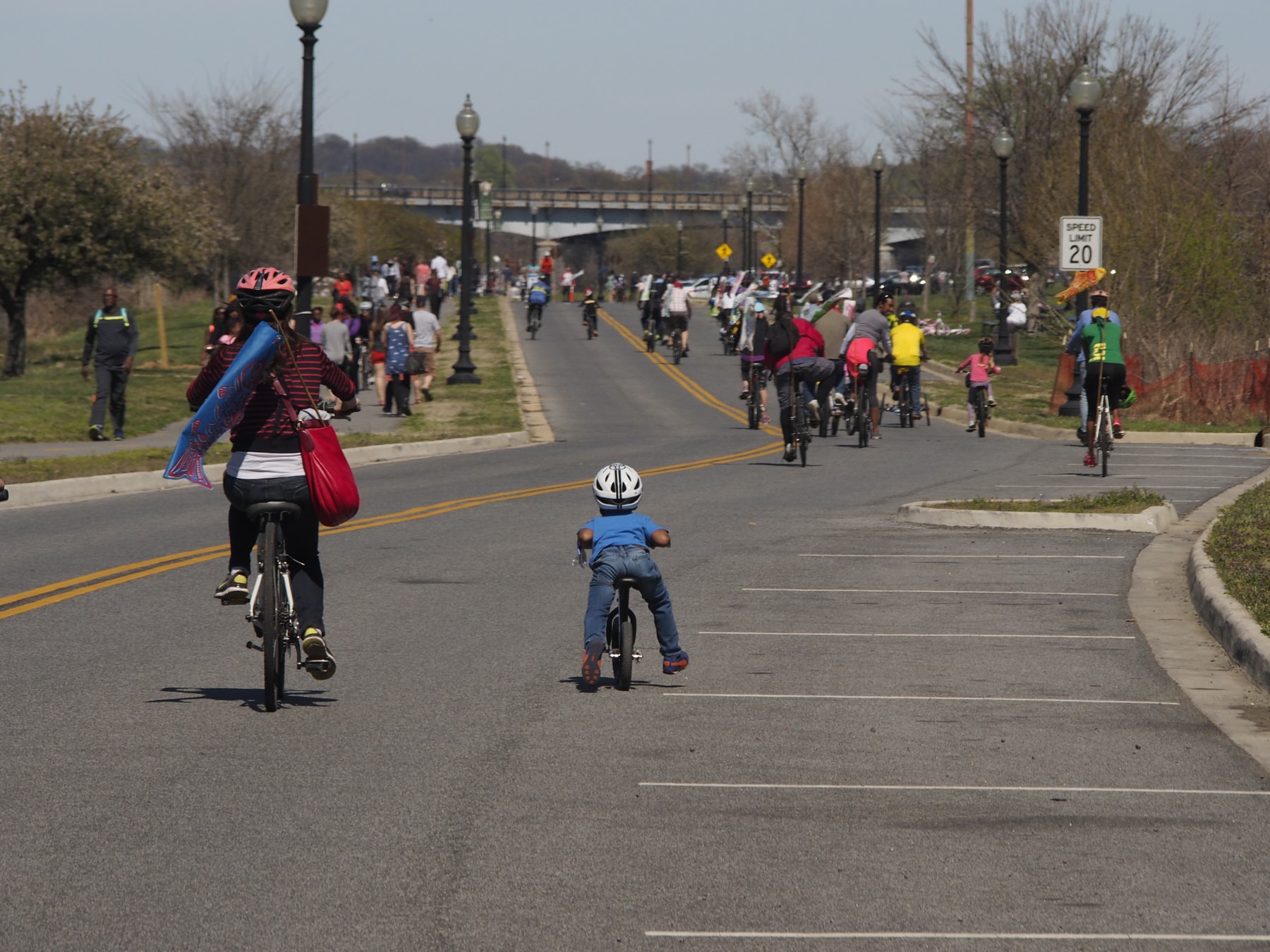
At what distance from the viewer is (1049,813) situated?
6.20 meters

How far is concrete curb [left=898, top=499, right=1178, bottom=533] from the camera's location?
15117mm

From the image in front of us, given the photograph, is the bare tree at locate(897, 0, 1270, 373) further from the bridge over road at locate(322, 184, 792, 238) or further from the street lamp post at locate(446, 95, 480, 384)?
the bridge over road at locate(322, 184, 792, 238)

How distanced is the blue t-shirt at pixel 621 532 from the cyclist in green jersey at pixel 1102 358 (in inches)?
478

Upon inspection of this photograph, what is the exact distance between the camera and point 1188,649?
32.2 feet

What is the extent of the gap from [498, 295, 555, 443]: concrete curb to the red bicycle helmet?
19297 millimetres

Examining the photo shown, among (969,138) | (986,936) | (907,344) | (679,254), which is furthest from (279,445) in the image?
(679,254)

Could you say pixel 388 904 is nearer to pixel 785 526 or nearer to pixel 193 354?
pixel 785 526

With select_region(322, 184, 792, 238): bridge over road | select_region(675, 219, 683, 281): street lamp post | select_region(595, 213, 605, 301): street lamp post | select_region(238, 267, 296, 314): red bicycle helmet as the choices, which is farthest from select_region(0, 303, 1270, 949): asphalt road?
select_region(322, 184, 792, 238): bridge over road

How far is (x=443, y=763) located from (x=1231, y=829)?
3035 millimetres

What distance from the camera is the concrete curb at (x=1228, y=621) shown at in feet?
28.8

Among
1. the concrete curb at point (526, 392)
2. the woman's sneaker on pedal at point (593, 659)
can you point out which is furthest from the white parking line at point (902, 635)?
the concrete curb at point (526, 392)

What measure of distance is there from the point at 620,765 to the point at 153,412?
22.0 m

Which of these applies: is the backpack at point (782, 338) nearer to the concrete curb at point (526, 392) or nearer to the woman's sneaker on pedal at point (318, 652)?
the concrete curb at point (526, 392)

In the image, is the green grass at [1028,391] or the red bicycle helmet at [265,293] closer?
the red bicycle helmet at [265,293]
